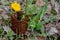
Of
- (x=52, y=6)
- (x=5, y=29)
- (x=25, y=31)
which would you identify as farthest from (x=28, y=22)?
(x=52, y=6)

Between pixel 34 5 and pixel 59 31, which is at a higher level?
pixel 34 5

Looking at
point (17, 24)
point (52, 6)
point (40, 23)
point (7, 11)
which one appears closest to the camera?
point (17, 24)

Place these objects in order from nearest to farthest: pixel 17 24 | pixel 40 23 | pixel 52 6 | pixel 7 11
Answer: pixel 17 24 → pixel 40 23 → pixel 7 11 → pixel 52 6

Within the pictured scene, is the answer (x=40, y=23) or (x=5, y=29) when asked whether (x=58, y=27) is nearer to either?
(x=40, y=23)

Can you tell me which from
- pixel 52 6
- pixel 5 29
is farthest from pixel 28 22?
pixel 52 6

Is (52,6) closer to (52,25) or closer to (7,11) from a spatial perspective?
(52,25)

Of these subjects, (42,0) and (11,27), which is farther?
(42,0)

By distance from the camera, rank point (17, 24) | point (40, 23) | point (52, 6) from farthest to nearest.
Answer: point (52, 6), point (40, 23), point (17, 24)

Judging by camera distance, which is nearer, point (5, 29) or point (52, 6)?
point (5, 29)

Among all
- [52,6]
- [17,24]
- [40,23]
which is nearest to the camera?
[17,24]
